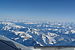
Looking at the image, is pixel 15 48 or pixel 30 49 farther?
pixel 15 48

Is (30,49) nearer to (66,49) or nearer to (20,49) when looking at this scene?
(20,49)

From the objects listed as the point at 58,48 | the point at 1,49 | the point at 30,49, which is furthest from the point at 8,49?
the point at 58,48

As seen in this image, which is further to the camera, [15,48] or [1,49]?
[15,48]

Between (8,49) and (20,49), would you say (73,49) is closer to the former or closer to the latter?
(20,49)

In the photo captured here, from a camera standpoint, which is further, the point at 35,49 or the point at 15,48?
the point at 15,48

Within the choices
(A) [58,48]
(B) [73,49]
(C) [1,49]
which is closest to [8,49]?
(C) [1,49]

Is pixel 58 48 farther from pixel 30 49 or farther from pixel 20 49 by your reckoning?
pixel 20 49

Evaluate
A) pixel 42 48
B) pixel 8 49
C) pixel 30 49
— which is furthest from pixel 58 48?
pixel 8 49
